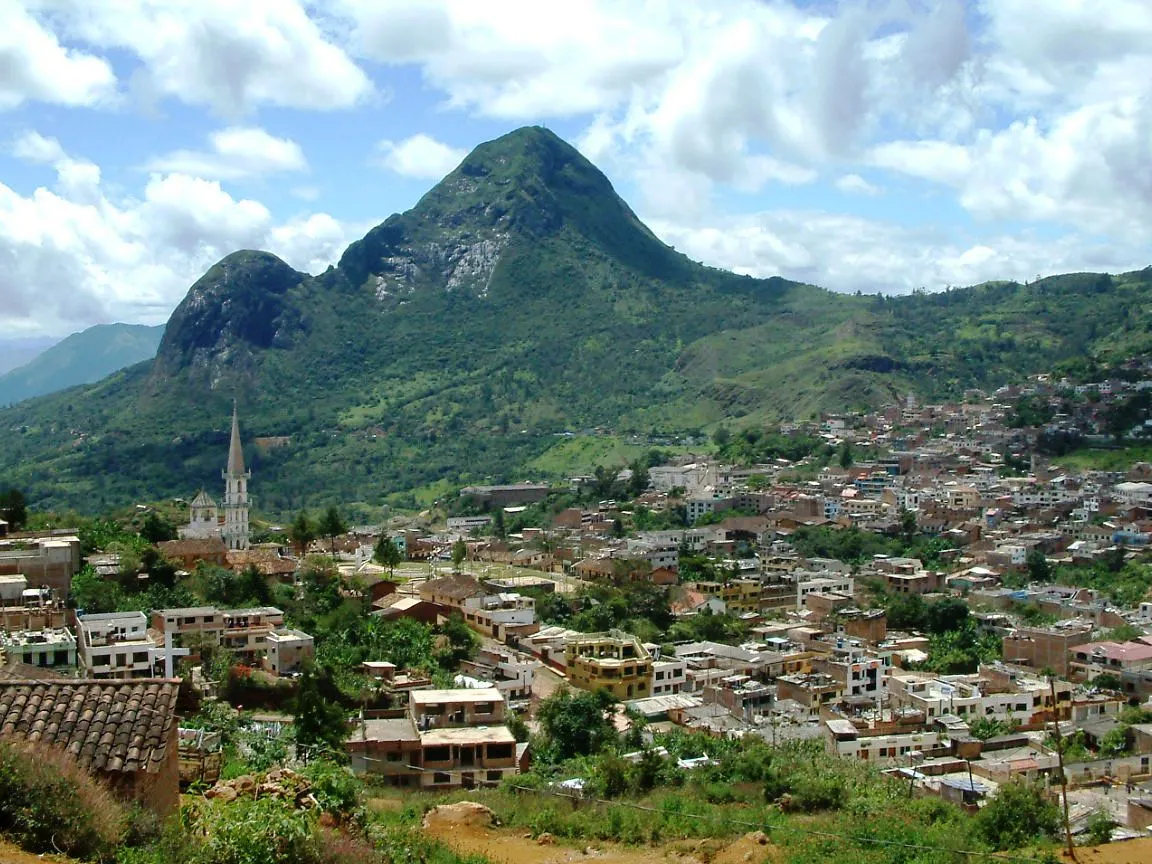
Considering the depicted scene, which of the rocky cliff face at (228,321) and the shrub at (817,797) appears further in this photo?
the rocky cliff face at (228,321)

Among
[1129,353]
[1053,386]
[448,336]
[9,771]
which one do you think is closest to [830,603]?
[9,771]

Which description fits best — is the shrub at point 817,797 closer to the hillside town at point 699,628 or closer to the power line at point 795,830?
the power line at point 795,830

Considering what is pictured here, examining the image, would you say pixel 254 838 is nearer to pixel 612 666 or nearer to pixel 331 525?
pixel 612 666

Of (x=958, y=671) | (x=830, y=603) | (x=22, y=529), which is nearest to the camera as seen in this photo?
(x=958, y=671)

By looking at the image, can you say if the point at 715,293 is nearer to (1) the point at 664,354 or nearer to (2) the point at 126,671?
(1) the point at 664,354

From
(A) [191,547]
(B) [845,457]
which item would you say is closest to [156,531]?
(A) [191,547]

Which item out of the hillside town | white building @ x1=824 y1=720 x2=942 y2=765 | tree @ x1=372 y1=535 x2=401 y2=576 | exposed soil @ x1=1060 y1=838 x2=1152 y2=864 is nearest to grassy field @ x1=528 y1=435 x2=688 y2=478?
the hillside town

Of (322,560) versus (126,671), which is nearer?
(126,671)

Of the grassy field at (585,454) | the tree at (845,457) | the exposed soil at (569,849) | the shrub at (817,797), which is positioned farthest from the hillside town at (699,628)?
the grassy field at (585,454)
